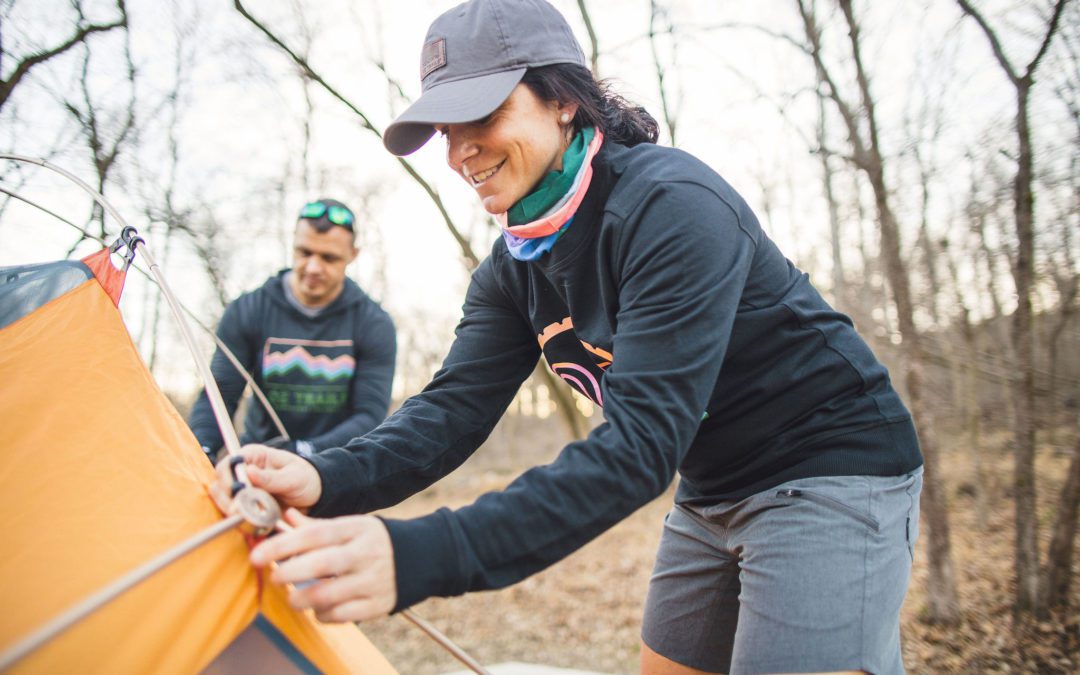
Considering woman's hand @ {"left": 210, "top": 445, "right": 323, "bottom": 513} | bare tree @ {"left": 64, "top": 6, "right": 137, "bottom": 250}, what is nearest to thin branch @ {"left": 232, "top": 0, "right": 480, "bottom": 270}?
bare tree @ {"left": 64, "top": 6, "right": 137, "bottom": 250}

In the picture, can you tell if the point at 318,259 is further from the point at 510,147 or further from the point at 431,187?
the point at 431,187

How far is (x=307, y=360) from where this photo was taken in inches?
128

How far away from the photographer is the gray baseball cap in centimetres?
137

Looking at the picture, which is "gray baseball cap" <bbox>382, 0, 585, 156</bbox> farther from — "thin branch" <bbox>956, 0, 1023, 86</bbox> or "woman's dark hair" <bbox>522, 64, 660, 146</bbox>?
"thin branch" <bbox>956, 0, 1023, 86</bbox>

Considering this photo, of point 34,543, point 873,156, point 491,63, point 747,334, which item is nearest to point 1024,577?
point 873,156

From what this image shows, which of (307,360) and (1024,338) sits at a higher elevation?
(307,360)

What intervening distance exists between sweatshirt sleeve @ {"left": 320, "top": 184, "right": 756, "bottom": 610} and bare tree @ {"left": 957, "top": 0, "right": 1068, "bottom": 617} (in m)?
3.50

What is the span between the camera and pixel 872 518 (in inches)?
57.4

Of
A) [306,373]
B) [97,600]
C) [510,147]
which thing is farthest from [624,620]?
[97,600]

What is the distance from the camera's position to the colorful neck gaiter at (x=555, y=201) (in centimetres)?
A: 150

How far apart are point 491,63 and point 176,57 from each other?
435 centimetres

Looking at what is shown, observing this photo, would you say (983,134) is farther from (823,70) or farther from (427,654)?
(427,654)

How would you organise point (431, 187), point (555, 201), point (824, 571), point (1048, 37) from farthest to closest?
point (431, 187) < point (1048, 37) < point (555, 201) < point (824, 571)

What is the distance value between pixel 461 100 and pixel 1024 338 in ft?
13.4
